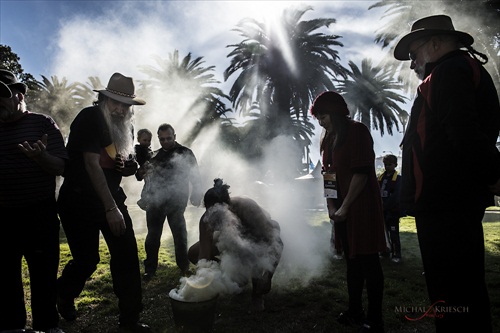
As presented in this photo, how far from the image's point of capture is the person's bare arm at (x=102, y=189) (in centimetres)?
266

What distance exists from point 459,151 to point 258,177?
2044 cm

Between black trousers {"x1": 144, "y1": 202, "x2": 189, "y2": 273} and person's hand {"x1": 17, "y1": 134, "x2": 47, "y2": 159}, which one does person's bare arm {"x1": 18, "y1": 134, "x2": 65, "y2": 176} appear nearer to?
person's hand {"x1": 17, "y1": 134, "x2": 47, "y2": 159}

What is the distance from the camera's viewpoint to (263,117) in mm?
22469

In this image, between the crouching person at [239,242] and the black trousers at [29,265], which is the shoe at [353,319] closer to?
the crouching person at [239,242]

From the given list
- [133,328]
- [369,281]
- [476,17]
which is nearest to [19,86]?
[133,328]

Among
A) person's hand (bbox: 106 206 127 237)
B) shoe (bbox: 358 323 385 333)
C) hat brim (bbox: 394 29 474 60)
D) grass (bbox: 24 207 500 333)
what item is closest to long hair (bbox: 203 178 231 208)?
person's hand (bbox: 106 206 127 237)

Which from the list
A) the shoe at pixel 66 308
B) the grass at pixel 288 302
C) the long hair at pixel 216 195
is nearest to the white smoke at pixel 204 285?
the grass at pixel 288 302

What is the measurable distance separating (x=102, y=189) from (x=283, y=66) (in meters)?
20.3

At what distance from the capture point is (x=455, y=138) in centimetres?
169

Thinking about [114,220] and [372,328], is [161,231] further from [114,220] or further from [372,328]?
[372,328]

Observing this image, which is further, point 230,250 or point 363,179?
point 230,250

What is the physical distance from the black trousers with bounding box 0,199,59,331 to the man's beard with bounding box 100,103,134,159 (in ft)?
2.71

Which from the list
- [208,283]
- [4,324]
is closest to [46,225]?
[4,324]

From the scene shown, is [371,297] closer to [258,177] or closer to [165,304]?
[165,304]
